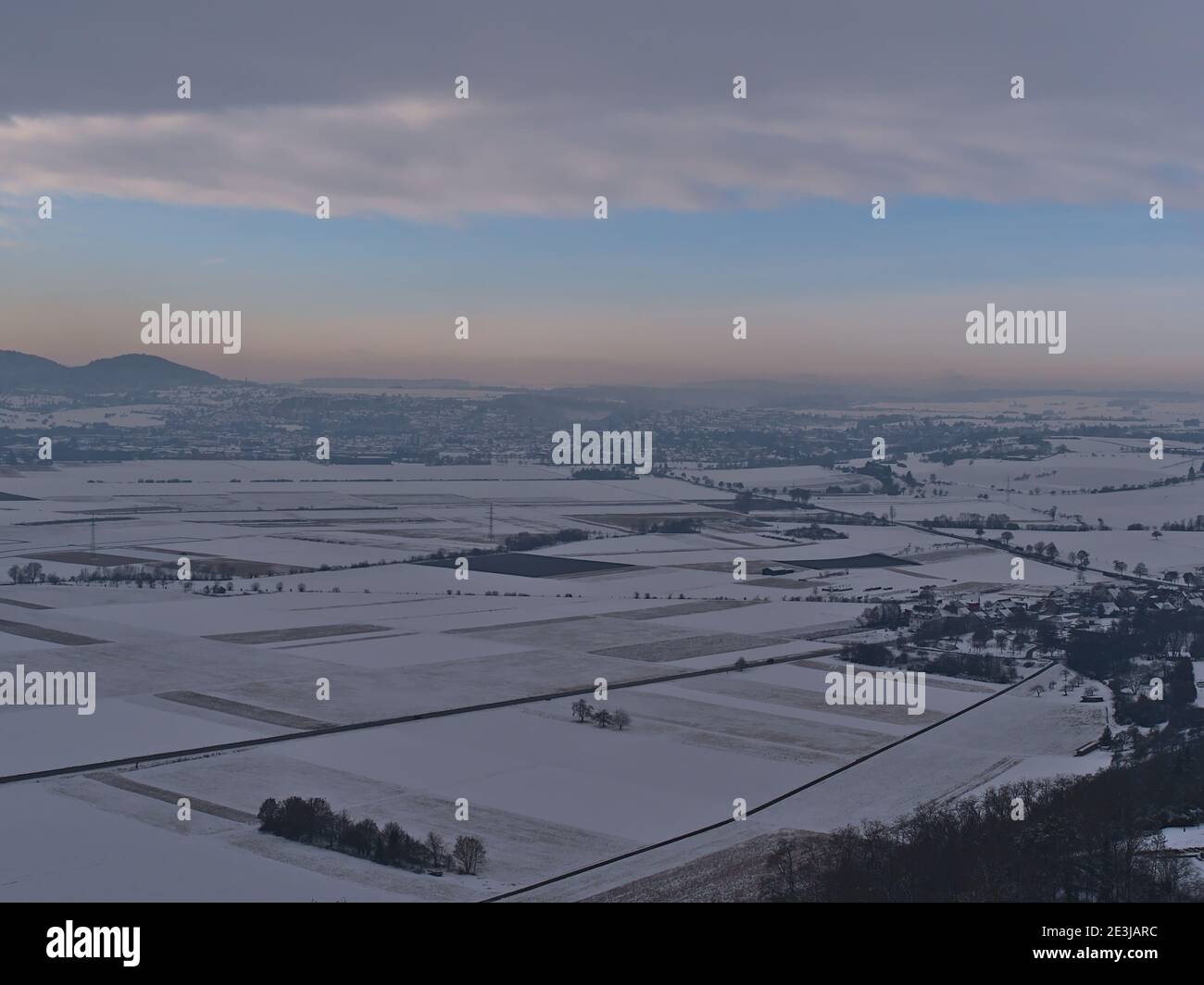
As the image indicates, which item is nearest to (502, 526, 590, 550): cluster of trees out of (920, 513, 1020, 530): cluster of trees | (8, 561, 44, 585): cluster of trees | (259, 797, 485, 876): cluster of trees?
(8, 561, 44, 585): cluster of trees

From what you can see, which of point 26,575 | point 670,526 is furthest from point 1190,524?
point 26,575

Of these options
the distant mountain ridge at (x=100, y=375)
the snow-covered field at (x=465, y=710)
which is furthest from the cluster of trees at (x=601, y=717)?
the distant mountain ridge at (x=100, y=375)

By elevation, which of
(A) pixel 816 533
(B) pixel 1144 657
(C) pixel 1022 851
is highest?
(A) pixel 816 533

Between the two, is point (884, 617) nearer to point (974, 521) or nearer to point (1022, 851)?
point (1022, 851)

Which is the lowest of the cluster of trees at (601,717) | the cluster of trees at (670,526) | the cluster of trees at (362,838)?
the cluster of trees at (601,717)

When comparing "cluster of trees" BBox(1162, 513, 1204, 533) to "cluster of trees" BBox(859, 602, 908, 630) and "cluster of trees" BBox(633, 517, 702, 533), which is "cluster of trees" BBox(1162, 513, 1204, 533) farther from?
"cluster of trees" BBox(859, 602, 908, 630)

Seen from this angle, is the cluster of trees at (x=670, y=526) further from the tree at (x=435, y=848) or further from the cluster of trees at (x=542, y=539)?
the tree at (x=435, y=848)
